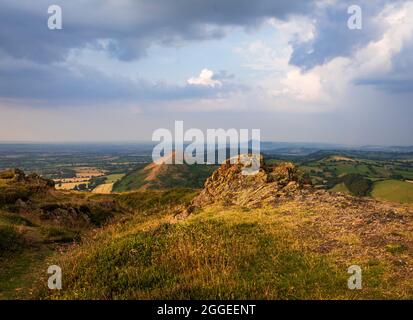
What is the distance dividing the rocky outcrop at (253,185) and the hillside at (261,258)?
3.65 m

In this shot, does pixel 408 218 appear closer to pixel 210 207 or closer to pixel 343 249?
pixel 343 249

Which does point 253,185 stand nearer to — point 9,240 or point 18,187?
point 9,240

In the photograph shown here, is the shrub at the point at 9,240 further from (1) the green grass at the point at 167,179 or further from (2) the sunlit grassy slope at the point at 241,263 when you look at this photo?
(1) the green grass at the point at 167,179

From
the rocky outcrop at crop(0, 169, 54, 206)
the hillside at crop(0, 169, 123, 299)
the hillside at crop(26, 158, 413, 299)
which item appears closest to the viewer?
the hillside at crop(26, 158, 413, 299)

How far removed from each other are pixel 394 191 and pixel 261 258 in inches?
4773

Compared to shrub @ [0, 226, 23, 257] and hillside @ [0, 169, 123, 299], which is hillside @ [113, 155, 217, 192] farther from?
shrub @ [0, 226, 23, 257]

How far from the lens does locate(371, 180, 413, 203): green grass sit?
109 m

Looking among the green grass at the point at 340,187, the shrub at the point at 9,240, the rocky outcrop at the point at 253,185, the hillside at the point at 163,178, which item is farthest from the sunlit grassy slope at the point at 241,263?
the hillside at the point at 163,178

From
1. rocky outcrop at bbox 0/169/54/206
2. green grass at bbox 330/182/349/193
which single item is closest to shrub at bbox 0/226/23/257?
rocky outcrop at bbox 0/169/54/206

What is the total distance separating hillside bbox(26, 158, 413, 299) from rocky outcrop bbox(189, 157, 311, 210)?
3646mm

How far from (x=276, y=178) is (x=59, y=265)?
1880 cm

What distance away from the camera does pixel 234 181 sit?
104 ft

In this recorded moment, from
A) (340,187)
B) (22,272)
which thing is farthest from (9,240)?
(340,187)
